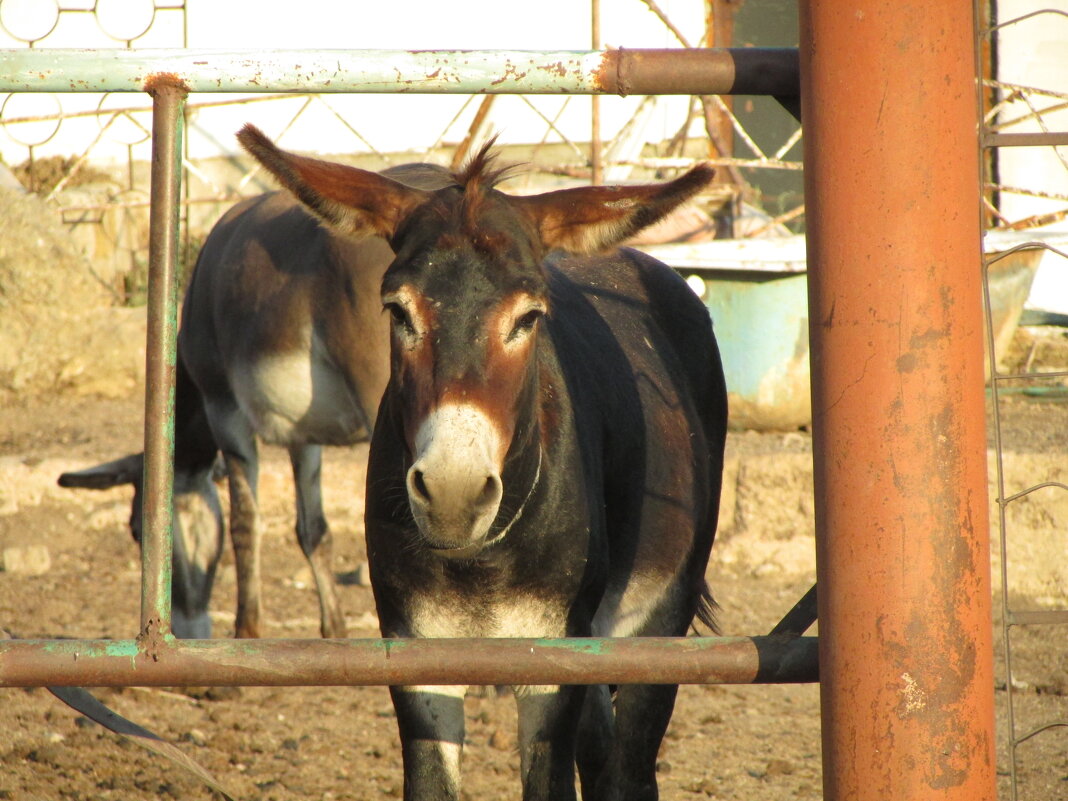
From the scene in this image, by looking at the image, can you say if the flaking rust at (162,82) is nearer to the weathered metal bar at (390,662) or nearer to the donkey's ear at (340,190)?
the donkey's ear at (340,190)

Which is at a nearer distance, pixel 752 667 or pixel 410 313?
pixel 752 667

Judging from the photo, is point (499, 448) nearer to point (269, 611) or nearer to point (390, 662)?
point (390, 662)

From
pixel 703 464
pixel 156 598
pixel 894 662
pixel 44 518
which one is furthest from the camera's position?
pixel 44 518

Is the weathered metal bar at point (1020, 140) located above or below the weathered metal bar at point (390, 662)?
above

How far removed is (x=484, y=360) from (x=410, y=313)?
176 millimetres

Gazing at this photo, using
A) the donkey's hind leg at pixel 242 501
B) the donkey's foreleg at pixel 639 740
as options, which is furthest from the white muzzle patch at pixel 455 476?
the donkey's hind leg at pixel 242 501

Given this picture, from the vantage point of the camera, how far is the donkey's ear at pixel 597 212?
2047mm

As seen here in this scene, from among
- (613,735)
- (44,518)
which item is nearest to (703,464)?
(613,735)

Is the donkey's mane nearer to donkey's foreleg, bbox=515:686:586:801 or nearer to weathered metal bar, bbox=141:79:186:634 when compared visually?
weathered metal bar, bbox=141:79:186:634

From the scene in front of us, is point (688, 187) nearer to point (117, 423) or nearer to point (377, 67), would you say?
point (377, 67)

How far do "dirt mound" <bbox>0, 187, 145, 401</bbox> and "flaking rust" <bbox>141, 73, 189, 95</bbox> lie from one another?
258 inches

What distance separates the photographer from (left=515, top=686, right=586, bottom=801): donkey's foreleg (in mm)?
2297

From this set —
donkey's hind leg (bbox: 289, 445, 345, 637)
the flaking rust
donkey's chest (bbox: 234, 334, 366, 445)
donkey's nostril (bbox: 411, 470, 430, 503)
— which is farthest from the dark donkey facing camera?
donkey's hind leg (bbox: 289, 445, 345, 637)

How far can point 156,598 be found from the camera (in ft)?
4.60
